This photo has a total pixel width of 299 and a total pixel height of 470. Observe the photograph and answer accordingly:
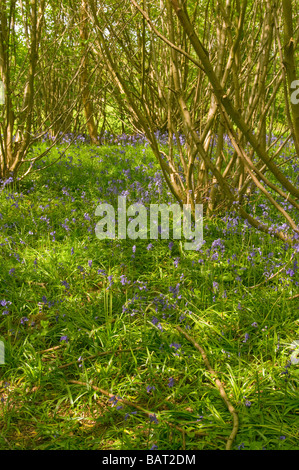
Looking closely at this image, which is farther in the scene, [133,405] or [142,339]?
[142,339]

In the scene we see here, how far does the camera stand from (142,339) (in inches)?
92.5

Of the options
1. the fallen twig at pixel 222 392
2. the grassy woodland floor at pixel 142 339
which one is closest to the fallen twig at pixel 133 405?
the grassy woodland floor at pixel 142 339

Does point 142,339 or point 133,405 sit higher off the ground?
point 142,339

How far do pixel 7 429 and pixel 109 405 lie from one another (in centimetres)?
48

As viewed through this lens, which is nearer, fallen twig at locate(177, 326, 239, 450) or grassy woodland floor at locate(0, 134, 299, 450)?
fallen twig at locate(177, 326, 239, 450)

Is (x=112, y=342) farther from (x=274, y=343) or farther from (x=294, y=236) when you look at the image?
(x=294, y=236)

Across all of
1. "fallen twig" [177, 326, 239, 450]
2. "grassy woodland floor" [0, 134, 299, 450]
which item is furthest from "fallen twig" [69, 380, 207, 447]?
"fallen twig" [177, 326, 239, 450]

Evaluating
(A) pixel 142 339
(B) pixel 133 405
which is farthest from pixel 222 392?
(A) pixel 142 339

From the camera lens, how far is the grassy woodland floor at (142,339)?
6.16 ft

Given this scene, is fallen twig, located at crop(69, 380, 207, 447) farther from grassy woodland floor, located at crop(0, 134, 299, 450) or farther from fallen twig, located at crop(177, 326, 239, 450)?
fallen twig, located at crop(177, 326, 239, 450)

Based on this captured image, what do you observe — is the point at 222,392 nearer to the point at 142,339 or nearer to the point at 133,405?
the point at 133,405

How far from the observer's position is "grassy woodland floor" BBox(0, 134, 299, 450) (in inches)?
73.9

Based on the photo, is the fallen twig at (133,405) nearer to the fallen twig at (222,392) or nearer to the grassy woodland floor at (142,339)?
the grassy woodland floor at (142,339)
